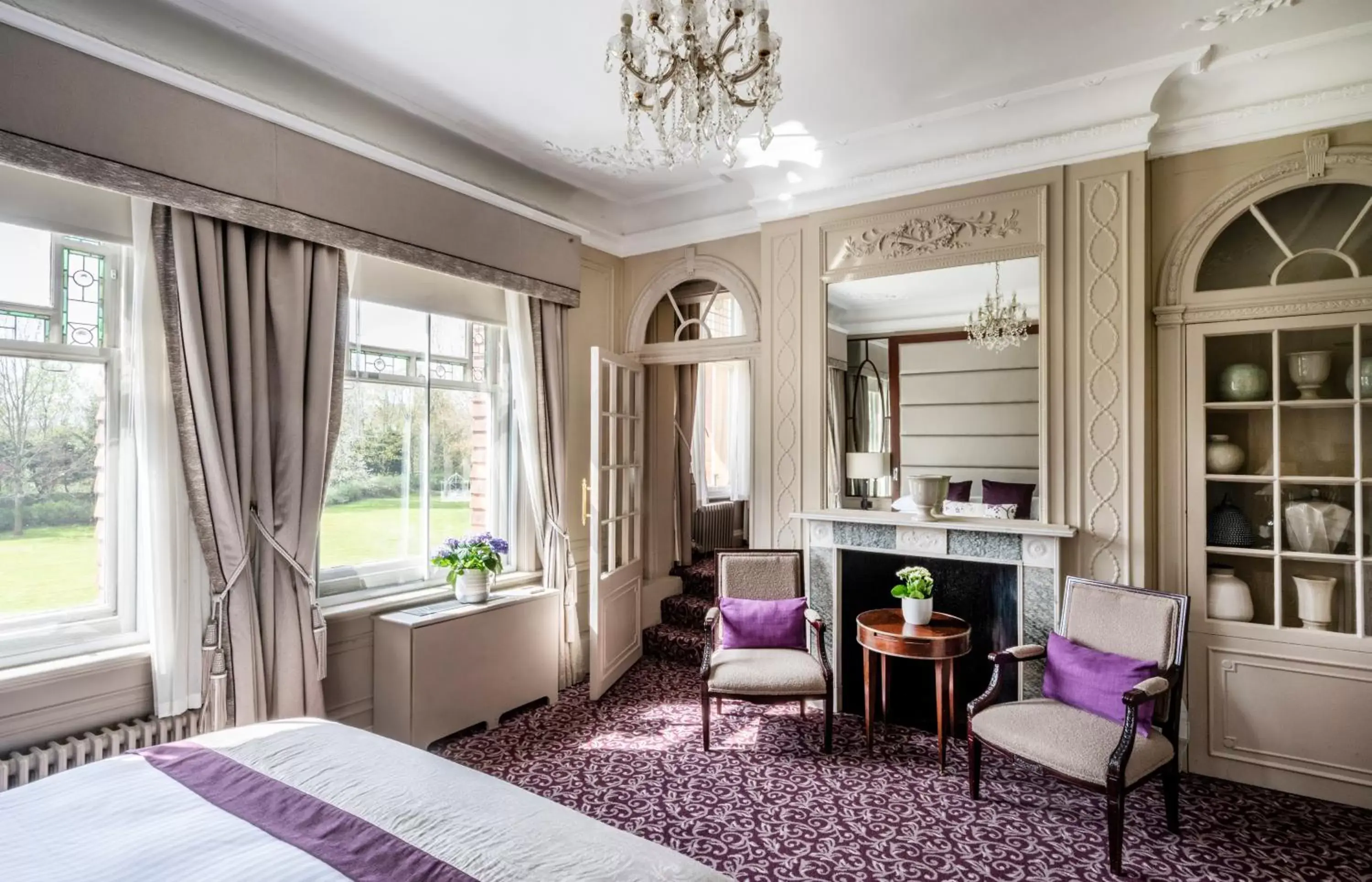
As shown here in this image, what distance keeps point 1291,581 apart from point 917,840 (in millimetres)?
2041

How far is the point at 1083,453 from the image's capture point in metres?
3.25

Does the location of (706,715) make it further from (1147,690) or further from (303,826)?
A: (303,826)

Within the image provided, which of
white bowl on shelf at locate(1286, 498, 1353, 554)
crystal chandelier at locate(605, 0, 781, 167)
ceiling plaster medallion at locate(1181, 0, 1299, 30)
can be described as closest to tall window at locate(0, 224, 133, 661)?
crystal chandelier at locate(605, 0, 781, 167)

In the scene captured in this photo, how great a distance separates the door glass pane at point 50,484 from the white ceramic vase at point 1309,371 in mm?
4884

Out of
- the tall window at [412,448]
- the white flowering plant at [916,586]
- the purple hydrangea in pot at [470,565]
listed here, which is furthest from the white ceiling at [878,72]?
the white flowering plant at [916,586]

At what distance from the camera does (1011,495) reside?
3461mm

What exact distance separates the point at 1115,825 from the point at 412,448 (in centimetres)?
349

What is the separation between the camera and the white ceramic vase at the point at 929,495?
3535mm

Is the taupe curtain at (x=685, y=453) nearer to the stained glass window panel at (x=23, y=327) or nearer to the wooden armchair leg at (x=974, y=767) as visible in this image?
the wooden armchair leg at (x=974, y=767)

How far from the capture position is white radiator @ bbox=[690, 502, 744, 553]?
5.82 meters

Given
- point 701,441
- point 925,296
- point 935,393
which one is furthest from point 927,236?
point 701,441

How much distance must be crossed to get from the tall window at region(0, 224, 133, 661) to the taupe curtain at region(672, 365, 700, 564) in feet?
11.5

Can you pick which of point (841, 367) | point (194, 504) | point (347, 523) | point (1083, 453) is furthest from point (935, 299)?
point (194, 504)

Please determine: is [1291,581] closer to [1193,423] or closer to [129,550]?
[1193,423]
